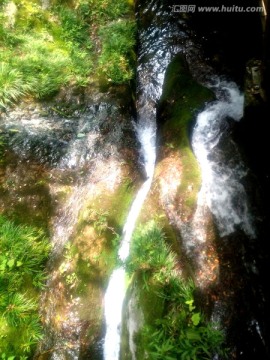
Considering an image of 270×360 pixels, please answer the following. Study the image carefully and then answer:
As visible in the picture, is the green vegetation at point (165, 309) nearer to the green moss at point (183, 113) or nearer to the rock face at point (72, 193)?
the rock face at point (72, 193)

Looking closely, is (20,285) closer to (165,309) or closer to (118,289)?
(118,289)

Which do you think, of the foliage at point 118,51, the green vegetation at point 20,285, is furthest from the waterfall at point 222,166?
the green vegetation at point 20,285

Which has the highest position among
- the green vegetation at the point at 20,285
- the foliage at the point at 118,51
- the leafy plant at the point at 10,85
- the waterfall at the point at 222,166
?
the foliage at the point at 118,51

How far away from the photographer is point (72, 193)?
5.67m

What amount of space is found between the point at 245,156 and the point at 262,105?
0.93m

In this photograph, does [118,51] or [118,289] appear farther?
[118,51]

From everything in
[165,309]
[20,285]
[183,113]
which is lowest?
[20,285]

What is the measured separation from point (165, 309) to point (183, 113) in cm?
383

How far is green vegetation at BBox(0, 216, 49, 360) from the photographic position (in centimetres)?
450

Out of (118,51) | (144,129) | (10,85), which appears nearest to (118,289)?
(144,129)

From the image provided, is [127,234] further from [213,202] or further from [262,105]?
[262,105]

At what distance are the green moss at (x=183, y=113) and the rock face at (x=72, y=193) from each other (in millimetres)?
848

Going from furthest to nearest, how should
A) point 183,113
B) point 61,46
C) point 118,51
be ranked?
point 61,46
point 118,51
point 183,113

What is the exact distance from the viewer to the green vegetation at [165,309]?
3.72 metres
